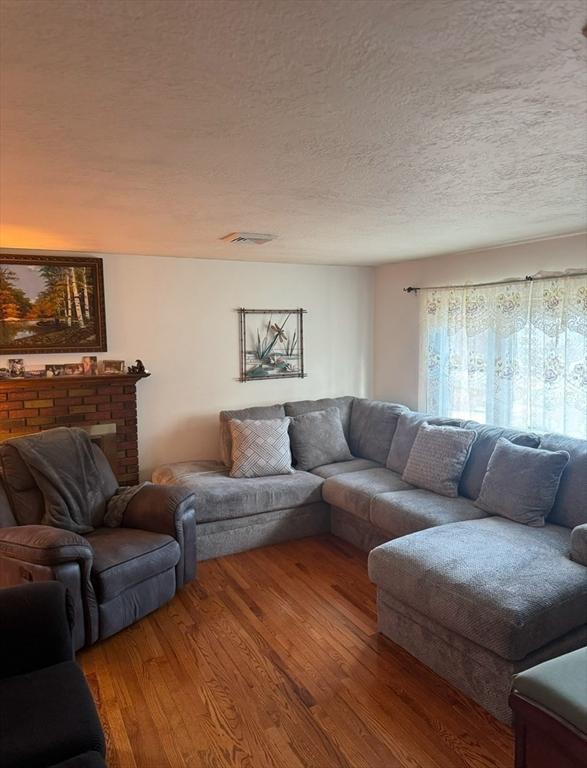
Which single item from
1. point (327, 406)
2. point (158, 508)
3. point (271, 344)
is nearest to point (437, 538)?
point (158, 508)

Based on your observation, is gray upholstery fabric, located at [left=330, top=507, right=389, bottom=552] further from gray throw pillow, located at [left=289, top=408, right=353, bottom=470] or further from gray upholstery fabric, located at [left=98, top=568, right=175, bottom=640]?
gray upholstery fabric, located at [left=98, top=568, right=175, bottom=640]

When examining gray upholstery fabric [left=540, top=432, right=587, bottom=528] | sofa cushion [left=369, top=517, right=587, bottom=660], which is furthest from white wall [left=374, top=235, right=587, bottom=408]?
sofa cushion [left=369, top=517, right=587, bottom=660]

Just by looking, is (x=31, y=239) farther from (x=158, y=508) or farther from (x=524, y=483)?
(x=524, y=483)

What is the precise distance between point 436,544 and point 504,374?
1.89m

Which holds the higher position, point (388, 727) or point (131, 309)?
point (131, 309)

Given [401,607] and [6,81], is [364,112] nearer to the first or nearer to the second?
[6,81]

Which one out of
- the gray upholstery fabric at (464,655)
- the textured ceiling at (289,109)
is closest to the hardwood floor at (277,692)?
the gray upholstery fabric at (464,655)

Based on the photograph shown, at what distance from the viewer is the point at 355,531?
396cm

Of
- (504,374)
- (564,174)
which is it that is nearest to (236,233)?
(564,174)

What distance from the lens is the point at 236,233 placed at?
3.32 metres

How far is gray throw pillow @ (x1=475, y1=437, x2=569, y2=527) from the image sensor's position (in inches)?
119

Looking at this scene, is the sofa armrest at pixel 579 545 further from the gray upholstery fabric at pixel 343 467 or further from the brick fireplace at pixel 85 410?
the brick fireplace at pixel 85 410

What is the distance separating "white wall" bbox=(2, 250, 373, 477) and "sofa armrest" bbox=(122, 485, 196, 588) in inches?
48.1

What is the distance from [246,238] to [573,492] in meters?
2.52
